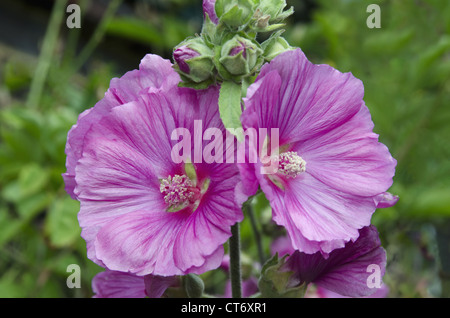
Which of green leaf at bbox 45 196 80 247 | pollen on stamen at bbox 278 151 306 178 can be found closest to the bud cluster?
pollen on stamen at bbox 278 151 306 178

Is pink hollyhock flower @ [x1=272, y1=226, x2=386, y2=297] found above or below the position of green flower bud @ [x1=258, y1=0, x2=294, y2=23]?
below

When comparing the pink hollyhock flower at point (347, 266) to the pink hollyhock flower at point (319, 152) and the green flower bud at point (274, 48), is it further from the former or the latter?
the green flower bud at point (274, 48)

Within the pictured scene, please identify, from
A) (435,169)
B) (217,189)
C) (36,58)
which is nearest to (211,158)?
(217,189)

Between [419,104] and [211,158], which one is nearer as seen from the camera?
[211,158]

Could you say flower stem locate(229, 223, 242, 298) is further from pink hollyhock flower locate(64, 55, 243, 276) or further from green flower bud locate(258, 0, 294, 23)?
green flower bud locate(258, 0, 294, 23)

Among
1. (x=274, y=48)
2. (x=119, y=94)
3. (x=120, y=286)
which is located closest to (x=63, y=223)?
(x=120, y=286)

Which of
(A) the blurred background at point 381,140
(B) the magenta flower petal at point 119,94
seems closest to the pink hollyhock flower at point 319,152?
(B) the magenta flower petal at point 119,94
